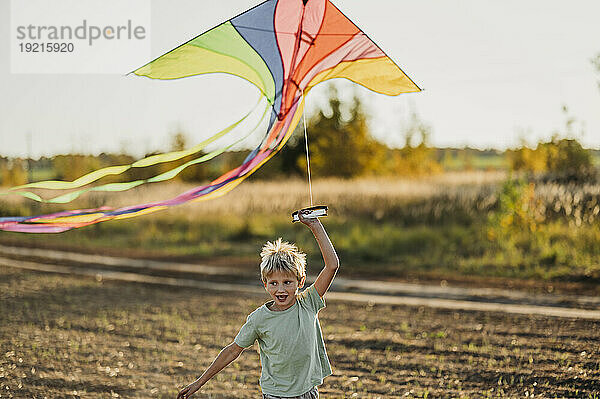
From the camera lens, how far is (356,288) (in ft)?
39.4

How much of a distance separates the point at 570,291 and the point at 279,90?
7.30 meters

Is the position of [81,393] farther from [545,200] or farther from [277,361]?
[545,200]

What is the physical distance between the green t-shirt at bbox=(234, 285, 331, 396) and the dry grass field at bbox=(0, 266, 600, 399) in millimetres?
2245

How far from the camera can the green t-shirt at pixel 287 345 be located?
3.83 metres

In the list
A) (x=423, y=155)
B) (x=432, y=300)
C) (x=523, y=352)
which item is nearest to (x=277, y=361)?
(x=523, y=352)

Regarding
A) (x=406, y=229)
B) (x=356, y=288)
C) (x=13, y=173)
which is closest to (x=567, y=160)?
(x=406, y=229)

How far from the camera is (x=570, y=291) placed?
11.1 metres

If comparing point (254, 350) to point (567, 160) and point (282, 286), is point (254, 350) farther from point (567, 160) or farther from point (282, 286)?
point (567, 160)

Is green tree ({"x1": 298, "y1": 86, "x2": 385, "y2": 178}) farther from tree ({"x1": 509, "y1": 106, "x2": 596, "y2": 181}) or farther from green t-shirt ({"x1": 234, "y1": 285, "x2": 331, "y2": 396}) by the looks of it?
green t-shirt ({"x1": 234, "y1": 285, "x2": 331, "y2": 396})

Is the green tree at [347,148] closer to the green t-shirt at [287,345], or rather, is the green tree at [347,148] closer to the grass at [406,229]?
the grass at [406,229]

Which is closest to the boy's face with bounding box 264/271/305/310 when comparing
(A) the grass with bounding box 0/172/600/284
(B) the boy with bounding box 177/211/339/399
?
(B) the boy with bounding box 177/211/339/399

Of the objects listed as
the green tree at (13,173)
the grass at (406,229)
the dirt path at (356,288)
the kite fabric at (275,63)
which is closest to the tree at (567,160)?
the grass at (406,229)

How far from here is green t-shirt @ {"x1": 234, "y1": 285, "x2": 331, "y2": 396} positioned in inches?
151

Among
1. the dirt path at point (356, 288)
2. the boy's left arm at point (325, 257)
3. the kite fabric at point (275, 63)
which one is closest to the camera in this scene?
the boy's left arm at point (325, 257)
